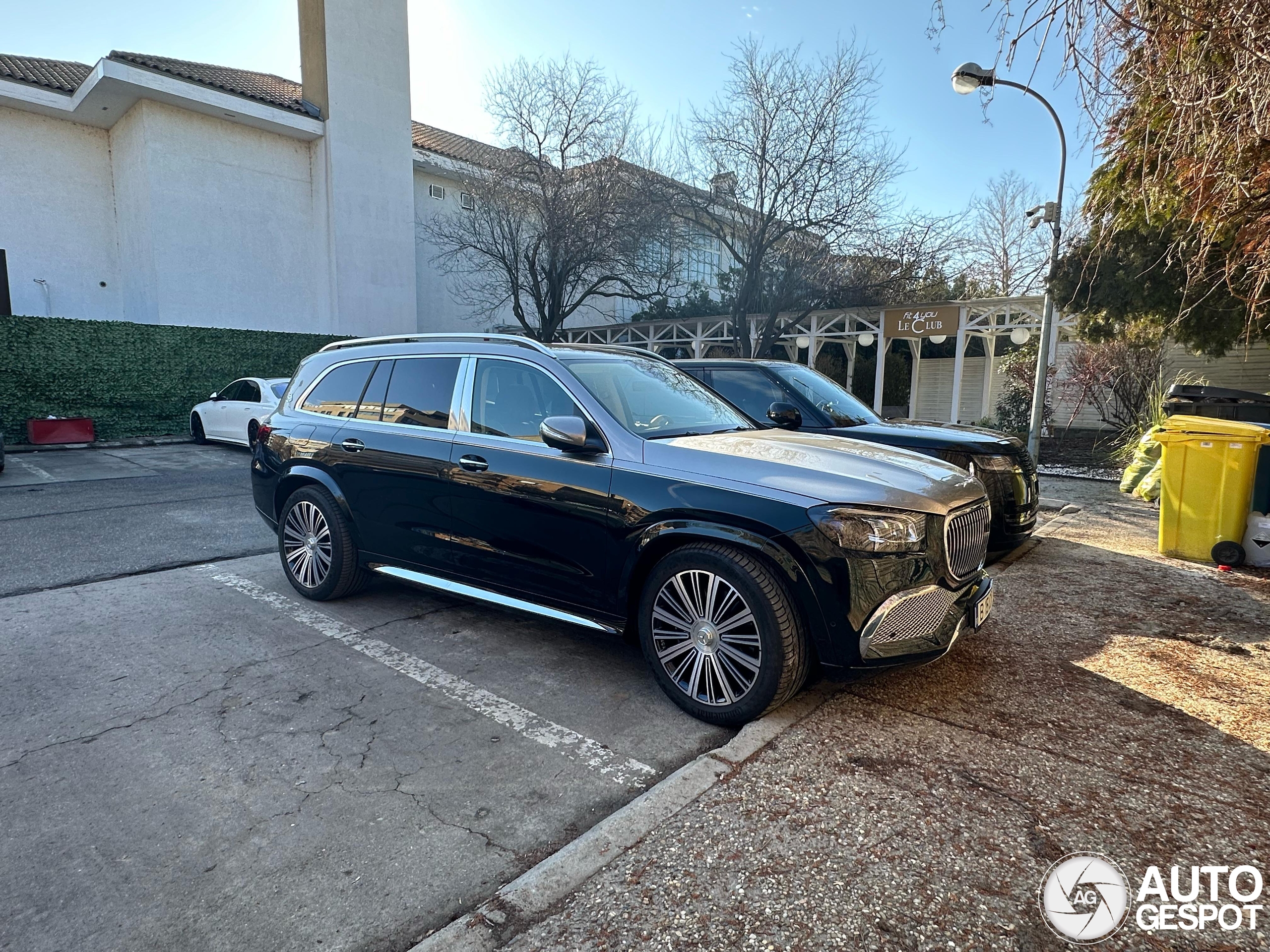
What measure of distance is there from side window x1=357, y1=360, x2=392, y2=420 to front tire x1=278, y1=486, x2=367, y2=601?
0.65m

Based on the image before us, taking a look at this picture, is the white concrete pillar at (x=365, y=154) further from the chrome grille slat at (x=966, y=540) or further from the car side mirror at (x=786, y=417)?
the chrome grille slat at (x=966, y=540)

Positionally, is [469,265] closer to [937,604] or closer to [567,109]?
[567,109]

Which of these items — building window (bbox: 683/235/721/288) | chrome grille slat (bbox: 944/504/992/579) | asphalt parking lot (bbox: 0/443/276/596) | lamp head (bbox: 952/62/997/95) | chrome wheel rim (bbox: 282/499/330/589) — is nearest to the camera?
chrome grille slat (bbox: 944/504/992/579)

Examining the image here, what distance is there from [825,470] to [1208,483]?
200 inches

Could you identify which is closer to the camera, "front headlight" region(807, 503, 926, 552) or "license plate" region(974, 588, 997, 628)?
"front headlight" region(807, 503, 926, 552)

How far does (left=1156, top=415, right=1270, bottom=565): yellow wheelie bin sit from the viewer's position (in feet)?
19.9

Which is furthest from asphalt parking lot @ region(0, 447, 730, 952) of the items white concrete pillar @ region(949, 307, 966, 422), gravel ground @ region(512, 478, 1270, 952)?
white concrete pillar @ region(949, 307, 966, 422)

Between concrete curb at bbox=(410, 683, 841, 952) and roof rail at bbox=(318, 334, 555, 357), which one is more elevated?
roof rail at bbox=(318, 334, 555, 357)

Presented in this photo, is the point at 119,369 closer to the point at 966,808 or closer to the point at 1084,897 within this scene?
the point at 966,808

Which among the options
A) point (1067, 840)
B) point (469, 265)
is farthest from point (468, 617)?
point (469, 265)

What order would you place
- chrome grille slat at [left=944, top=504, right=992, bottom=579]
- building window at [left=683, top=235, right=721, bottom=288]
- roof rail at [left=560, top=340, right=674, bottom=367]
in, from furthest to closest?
building window at [left=683, top=235, right=721, bottom=288], roof rail at [left=560, top=340, right=674, bottom=367], chrome grille slat at [left=944, top=504, right=992, bottom=579]

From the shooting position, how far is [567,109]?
64.5 ft

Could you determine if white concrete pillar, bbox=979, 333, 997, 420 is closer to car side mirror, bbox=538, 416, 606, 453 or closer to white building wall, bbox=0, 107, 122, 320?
car side mirror, bbox=538, 416, 606, 453

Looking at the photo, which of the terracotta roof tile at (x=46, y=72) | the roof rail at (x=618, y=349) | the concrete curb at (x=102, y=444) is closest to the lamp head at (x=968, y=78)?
the roof rail at (x=618, y=349)
